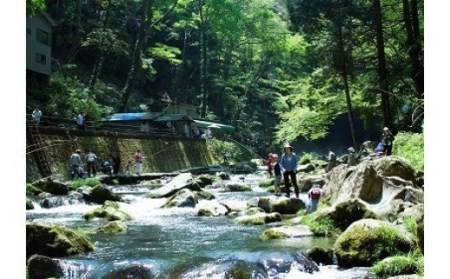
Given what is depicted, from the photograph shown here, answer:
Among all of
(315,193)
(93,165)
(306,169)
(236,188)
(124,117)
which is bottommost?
(236,188)

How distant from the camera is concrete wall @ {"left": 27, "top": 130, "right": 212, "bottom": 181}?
71.9 feet

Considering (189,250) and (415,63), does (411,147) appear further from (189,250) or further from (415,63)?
(189,250)

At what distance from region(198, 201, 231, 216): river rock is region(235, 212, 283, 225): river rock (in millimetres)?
1627

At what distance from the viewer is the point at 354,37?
24406 millimetres

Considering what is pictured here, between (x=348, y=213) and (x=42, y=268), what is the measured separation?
5.40m

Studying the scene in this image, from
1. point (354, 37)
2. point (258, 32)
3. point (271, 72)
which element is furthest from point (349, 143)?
point (354, 37)

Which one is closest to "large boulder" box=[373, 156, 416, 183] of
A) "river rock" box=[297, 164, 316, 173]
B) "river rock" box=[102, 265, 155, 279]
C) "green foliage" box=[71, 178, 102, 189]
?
"river rock" box=[102, 265, 155, 279]

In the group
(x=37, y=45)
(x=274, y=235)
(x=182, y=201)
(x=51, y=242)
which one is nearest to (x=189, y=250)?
(x=274, y=235)

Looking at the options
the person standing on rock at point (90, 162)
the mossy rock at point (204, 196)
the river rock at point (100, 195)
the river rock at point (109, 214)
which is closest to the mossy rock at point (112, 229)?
the river rock at point (109, 214)

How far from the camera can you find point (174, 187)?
17438 mm

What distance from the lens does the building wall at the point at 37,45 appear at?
101 ft

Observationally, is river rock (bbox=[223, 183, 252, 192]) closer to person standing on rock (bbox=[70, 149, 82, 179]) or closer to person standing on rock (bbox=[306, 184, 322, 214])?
person standing on rock (bbox=[70, 149, 82, 179])
